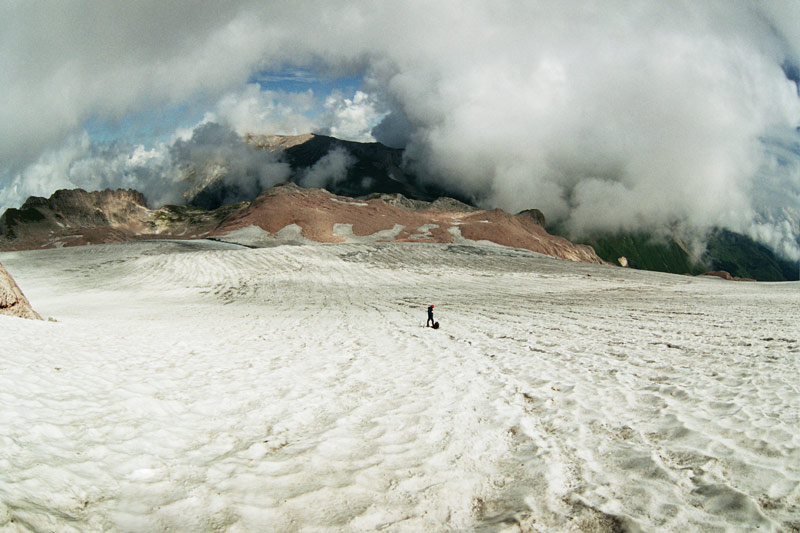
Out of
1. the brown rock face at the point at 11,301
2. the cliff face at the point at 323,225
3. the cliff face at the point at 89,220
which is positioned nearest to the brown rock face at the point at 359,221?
the cliff face at the point at 323,225

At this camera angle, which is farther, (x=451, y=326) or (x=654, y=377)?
(x=451, y=326)

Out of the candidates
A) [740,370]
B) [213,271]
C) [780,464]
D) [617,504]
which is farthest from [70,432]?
[213,271]

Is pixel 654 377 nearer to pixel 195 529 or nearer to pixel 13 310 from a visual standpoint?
pixel 195 529

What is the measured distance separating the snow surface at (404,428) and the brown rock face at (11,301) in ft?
9.49

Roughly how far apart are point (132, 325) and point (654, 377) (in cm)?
1613

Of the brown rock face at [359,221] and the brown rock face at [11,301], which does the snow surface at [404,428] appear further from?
the brown rock face at [359,221]

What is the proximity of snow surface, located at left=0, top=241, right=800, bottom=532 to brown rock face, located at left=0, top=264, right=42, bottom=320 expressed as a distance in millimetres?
2894

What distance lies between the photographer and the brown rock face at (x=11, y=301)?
43.3 feet

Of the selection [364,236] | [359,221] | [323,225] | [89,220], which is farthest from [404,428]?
[89,220]

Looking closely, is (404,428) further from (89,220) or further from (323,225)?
(89,220)

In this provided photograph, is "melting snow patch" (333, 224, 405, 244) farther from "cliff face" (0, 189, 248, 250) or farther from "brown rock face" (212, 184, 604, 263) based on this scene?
"cliff face" (0, 189, 248, 250)

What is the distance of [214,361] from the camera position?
9453 mm

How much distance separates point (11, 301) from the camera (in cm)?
1353

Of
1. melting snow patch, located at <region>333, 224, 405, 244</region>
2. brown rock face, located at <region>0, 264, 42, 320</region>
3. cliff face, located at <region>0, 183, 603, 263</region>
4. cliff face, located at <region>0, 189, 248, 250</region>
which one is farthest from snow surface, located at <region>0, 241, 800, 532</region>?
cliff face, located at <region>0, 189, 248, 250</region>
